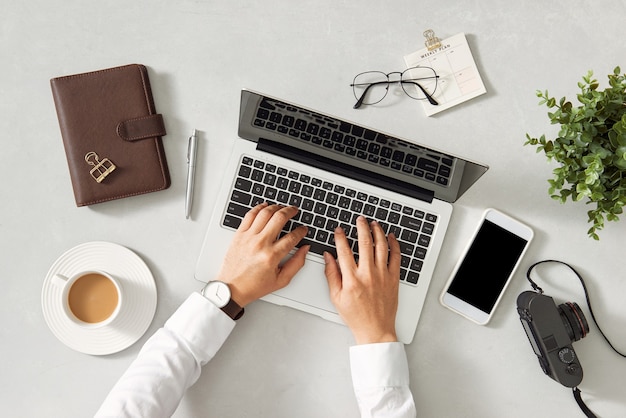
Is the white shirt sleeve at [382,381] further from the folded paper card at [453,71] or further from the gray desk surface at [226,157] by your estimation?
the folded paper card at [453,71]

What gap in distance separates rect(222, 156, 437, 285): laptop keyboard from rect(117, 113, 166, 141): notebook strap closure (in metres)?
0.18

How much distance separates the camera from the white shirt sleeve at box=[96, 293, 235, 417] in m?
0.87

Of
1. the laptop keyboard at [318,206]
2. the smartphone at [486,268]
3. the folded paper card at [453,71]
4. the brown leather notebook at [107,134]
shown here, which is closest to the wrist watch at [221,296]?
the laptop keyboard at [318,206]

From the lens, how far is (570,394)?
1025 millimetres

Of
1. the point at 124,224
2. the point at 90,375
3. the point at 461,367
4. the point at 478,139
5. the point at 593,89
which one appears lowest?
the point at 90,375

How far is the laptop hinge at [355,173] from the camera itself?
Result: 0.98 metres

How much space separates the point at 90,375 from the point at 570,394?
97cm

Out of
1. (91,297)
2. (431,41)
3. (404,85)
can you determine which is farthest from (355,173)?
(91,297)

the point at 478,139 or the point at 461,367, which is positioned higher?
the point at 478,139

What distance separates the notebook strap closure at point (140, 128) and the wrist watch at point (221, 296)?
0.31m

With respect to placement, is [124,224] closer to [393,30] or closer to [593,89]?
[393,30]

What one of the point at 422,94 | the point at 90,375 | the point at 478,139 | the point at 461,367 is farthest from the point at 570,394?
the point at 90,375

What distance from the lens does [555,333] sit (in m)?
0.96

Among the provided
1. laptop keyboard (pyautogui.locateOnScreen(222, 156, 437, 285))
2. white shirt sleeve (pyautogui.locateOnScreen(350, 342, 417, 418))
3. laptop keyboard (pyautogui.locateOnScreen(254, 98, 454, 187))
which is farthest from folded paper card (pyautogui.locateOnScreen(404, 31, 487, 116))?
white shirt sleeve (pyautogui.locateOnScreen(350, 342, 417, 418))
